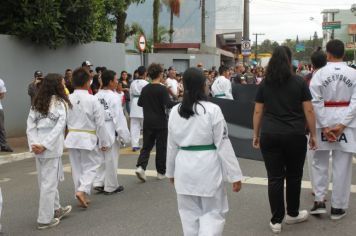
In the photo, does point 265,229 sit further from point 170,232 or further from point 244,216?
point 170,232

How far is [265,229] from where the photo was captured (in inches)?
235

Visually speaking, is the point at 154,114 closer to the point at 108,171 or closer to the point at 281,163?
the point at 108,171

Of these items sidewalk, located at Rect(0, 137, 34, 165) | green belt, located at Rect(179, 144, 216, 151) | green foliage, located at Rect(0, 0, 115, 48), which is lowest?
sidewalk, located at Rect(0, 137, 34, 165)

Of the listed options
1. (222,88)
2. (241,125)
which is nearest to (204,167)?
(241,125)

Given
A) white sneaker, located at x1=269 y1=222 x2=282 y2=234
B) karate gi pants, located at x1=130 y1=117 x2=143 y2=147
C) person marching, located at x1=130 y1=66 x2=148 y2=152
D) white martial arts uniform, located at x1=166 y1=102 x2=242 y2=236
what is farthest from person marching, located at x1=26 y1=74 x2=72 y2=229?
karate gi pants, located at x1=130 y1=117 x2=143 y2=147

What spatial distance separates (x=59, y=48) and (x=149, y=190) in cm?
962

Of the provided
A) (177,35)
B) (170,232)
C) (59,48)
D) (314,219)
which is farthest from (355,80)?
(177,35)

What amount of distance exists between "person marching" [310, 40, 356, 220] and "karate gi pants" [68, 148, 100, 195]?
2934 millimetres

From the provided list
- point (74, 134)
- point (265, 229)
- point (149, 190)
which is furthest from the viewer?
point (149, 190)

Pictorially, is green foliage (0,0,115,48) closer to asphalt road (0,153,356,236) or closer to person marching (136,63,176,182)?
asphalt road (0,153,356,236)

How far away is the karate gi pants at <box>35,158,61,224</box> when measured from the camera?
6266mm

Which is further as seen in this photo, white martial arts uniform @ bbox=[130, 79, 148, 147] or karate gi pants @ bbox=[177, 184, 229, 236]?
white martial arts uniform @ bbox=[130, 79, 148, 147]

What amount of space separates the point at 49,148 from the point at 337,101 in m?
3.36

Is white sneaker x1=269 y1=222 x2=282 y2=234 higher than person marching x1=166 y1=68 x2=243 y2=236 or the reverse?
the reverse
